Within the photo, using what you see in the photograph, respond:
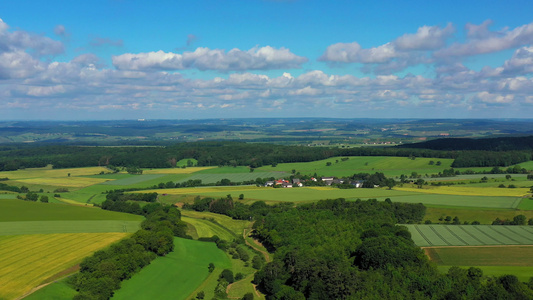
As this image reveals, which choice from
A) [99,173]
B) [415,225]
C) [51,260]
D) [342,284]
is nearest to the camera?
[342,284]

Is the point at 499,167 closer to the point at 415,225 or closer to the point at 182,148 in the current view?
the point at 415,225

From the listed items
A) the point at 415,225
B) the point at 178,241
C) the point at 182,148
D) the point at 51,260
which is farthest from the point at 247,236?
the point at 182,148

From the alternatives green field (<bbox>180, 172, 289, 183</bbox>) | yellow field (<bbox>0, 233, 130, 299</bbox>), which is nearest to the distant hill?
green field (<bbox>180, 172, 289, 183</bbox>)

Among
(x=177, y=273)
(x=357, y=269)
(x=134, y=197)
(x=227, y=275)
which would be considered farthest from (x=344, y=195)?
(x=177, y=273)

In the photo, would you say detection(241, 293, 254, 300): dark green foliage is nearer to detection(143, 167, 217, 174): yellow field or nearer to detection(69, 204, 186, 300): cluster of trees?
detection(69, 204, 186, 300): cluster of trees

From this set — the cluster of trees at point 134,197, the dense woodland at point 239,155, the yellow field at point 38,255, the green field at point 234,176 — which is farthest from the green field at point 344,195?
the dense woodland at point 239,155

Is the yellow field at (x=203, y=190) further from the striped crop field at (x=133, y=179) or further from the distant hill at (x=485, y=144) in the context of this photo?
the distant hill at (x=485, y=144)

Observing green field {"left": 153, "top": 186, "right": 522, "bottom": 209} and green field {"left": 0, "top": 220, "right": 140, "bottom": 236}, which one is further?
green field {"left": 153, "top": 186, "right": 522, "bottom": 209}
